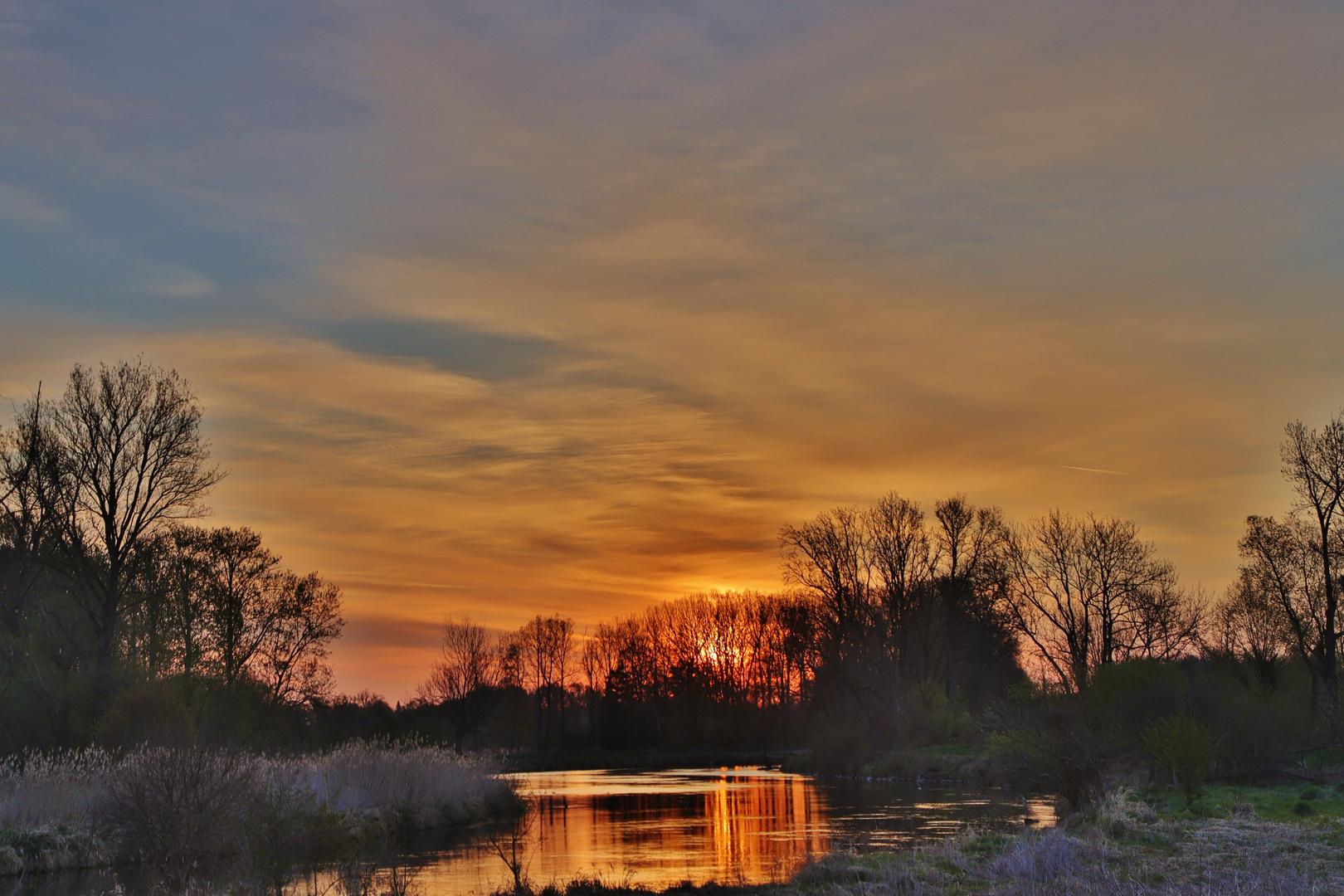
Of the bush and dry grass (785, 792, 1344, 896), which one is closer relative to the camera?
dry grass (785, 792, 1344, 896)

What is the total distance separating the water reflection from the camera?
17.8 metres

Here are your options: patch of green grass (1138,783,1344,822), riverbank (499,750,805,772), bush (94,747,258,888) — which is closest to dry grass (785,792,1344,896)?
patch of green grass (1138,783,1344,822)

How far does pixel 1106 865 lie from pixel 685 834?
14.1 m

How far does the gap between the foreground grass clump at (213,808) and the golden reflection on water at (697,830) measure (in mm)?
2637

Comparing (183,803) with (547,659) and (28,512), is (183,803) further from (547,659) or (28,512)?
(547,659)

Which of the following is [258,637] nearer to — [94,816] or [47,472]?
[94,816]

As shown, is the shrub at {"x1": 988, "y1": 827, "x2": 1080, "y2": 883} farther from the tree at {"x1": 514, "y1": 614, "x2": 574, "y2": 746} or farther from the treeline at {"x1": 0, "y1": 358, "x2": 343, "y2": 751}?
the tree at {"x1": 514, "y1": 614, "x2": 574, "y2": 746}

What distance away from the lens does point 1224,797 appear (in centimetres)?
2155

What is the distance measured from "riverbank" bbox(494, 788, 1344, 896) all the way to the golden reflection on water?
5.85 ft

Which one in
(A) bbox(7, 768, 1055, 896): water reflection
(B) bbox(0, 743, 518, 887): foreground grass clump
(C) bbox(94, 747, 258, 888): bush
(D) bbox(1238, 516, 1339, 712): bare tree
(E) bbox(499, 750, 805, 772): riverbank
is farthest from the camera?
(E) bbox(499, 750, 805, 772): riverbank

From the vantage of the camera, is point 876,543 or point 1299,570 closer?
point 1299,570

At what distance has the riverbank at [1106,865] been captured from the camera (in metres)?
11.7

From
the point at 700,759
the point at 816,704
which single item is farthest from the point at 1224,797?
the point at 700,759

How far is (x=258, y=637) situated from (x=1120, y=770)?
33200mm
